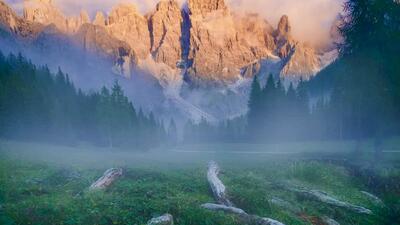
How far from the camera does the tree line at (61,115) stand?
4933 cm

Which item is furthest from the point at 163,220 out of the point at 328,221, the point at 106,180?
the point at 106,180

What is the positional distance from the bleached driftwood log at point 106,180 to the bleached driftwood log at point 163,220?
18.4 feet

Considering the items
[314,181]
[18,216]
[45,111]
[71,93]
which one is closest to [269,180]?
[314,181]

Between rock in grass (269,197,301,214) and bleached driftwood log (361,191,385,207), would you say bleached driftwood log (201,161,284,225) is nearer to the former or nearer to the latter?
rock in grass (269,197,301,214)

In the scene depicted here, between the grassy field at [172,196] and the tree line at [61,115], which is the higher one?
the tree line at [61,115]

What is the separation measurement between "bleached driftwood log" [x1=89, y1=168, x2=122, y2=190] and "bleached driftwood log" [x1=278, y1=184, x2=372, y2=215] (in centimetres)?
891

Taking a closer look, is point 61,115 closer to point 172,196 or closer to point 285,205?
point 172,196

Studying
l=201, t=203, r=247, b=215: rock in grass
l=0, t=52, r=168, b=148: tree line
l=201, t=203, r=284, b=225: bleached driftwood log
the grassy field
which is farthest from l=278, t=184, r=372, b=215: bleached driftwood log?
l=0, t=52, r=168, b=148: tree line

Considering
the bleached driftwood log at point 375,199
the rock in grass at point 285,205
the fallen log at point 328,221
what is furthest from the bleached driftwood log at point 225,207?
the bleached driftwood log at point 375,199

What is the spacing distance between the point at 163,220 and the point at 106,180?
7.01 metres

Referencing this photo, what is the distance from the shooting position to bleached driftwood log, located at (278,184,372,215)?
13516mm

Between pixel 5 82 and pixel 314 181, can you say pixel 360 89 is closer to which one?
pixel 314 181

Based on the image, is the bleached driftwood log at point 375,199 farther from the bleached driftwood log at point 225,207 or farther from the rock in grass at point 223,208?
the rock in grass at point 223,208

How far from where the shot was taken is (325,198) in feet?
48.1
